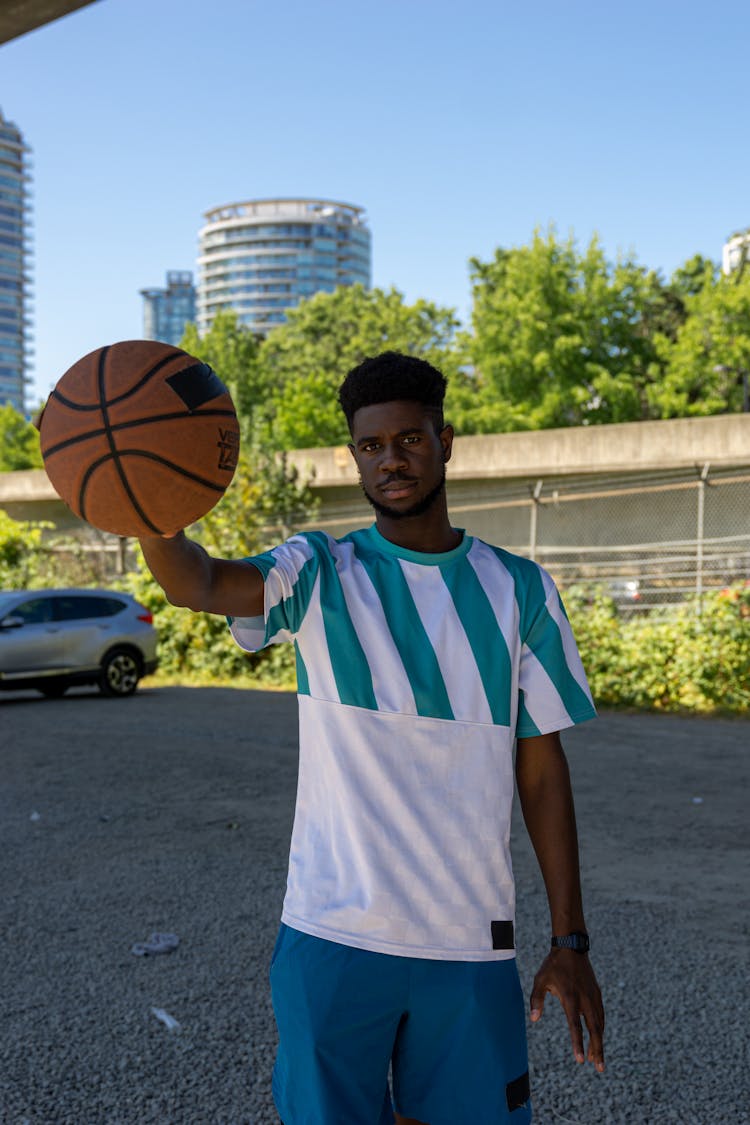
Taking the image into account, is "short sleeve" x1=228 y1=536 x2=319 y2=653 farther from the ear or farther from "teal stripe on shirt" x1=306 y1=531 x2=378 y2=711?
the ear

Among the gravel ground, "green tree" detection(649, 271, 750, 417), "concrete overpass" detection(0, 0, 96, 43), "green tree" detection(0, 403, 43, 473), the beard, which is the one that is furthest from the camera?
"green tree" detection(0, 403, 43, 473)

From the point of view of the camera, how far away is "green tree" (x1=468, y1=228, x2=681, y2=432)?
43750 mm

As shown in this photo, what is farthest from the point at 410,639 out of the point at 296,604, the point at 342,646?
the point at 296,604

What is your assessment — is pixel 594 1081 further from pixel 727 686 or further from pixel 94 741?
pixel 727 686

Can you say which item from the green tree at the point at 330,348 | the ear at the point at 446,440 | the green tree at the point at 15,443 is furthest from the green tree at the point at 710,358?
the green tree at the point at 15,443

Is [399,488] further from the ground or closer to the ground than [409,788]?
further from the ground

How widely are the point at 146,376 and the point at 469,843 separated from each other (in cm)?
112

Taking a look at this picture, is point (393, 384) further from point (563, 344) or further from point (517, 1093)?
point (563, 344)

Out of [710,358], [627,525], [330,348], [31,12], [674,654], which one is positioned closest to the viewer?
[31,12]

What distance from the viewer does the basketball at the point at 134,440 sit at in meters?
2.26

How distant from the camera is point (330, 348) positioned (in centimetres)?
6731

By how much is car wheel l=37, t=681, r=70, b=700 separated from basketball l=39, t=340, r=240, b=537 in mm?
13566

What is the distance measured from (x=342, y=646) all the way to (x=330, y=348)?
66.4 m

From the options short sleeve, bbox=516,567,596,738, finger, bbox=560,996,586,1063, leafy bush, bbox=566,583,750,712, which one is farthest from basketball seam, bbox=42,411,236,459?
leafy bush, bbox=566,583,750,712
